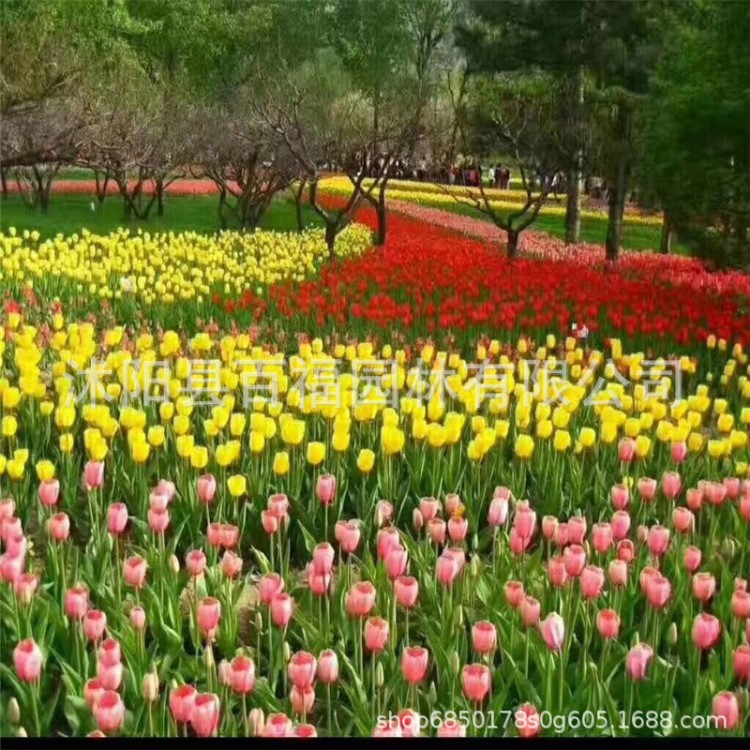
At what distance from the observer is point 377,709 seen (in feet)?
6.99

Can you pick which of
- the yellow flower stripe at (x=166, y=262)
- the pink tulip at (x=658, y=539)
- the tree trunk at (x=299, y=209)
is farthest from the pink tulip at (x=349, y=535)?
the tree trunk at (x=299, y=209)

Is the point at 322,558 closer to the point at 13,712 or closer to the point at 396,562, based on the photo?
the point at 396,562

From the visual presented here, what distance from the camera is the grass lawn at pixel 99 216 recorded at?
10.4 m

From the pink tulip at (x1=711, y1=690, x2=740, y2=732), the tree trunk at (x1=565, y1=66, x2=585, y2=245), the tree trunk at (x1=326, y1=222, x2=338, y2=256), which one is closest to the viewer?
the pink tulip at (x1=711, y1=690, x2=740, y2=732)

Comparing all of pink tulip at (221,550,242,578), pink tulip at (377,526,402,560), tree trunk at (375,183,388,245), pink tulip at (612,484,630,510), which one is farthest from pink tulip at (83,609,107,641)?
tree trunk at (375,183,388,245)

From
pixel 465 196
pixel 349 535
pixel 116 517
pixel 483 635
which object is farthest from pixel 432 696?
pixel 465 196

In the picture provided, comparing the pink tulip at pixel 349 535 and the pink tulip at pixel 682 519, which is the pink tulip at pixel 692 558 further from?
the pink tulip at pixel 349 535

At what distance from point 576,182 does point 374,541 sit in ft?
28.8

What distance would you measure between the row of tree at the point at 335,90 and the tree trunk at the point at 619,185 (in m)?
0.02

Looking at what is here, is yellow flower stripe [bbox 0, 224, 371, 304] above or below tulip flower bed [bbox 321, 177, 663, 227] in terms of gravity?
below

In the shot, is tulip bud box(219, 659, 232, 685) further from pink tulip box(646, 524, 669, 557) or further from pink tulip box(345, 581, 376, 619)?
pink tulip box(646, 524, 669, 557)

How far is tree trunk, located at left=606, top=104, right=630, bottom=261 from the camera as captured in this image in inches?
436

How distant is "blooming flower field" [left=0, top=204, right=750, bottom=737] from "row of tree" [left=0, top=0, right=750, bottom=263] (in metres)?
4.59

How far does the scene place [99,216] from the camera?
418 inches
